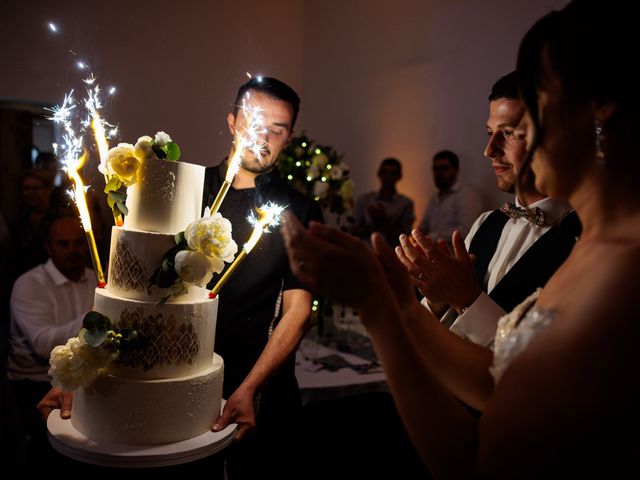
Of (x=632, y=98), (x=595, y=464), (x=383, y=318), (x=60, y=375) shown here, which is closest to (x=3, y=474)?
(x=60, y=375)

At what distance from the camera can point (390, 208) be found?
6625 mm

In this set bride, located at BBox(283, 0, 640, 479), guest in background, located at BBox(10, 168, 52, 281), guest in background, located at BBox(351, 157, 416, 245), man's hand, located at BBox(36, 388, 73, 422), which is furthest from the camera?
guest in background, located at BBox(351, 157, 416, 245)

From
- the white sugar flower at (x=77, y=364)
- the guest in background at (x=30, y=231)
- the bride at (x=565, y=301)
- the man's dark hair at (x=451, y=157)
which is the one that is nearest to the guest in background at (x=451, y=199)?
the man's dark hair at (x=451, y=157)

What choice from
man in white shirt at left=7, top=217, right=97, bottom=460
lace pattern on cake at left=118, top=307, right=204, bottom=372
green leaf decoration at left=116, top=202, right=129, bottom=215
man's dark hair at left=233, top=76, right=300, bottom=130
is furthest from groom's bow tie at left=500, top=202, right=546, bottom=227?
man in white shirt at left=7, top=217, right=97, bottom=460

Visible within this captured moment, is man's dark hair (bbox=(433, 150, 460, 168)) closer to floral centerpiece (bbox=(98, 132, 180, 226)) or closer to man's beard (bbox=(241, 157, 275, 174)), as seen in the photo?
man's beard (bbox=(241, 157, 275, 174))

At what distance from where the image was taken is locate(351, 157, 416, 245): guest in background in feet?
20.7

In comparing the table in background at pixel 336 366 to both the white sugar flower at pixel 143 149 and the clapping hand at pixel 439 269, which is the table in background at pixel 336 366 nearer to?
the clapping hand at pixel 439 269

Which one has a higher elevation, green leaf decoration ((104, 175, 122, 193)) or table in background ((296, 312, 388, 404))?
green leaf decoration ((104, 175, 122, 193))

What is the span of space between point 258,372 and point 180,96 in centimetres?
193

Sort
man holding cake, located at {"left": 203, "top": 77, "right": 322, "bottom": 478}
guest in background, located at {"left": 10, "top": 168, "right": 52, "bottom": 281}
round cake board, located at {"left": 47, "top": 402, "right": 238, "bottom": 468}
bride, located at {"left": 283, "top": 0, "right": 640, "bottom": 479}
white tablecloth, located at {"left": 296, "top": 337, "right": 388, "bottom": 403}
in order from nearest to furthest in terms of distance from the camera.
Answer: bride, located at {"left": 283, "top": 0, "right": 640, "bottom": 479} < round cake board, located at {"left": 47, "top": 402, "right": 238, "bottom": 468} < man holding cake, located at {"left": 203, "top": 77, "right": 322, "bottom": 478} < white tablecloth, located at {"left": 296, "top": 337, "right": 388, "bottom": 403} < guest in background, located at {"left": 10, "top": 168, "right": 52, "bottom": 281}

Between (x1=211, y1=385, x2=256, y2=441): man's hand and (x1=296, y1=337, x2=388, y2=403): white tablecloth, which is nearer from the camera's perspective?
(x1=211, y1=385, x2=256, y2=441): man's hand

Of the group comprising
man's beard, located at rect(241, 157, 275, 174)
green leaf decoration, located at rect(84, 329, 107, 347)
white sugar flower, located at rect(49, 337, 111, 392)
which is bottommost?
white sugar flower, located at rect(49, 337, 111, 392)

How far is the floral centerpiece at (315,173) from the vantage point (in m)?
3.94

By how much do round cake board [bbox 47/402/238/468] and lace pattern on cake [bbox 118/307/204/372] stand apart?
0.21 m
